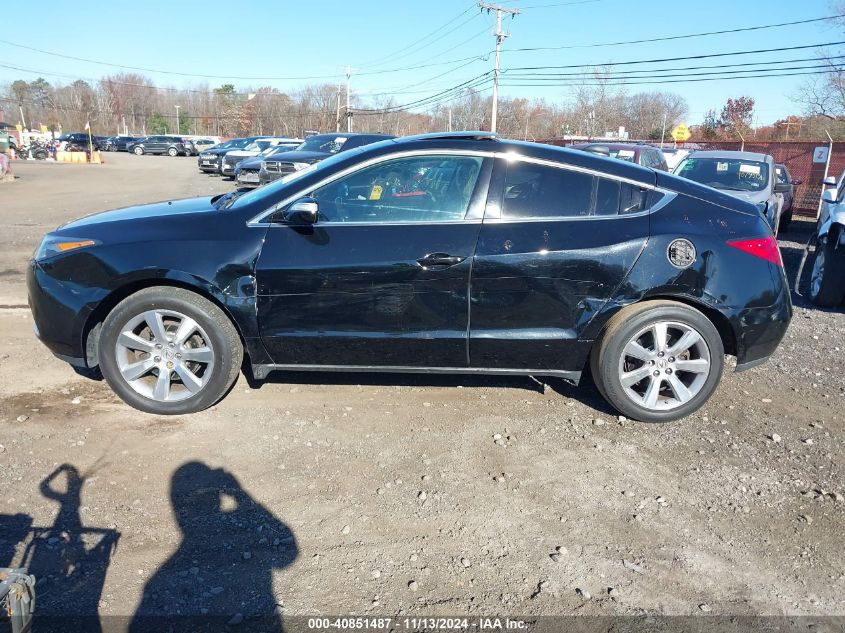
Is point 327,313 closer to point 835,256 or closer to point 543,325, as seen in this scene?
point 543,325

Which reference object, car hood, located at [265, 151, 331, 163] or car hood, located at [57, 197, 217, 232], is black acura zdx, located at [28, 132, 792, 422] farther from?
car hood, located at [265, 151, 331, 163]

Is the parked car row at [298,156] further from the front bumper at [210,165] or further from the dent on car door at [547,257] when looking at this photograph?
the dent on car door at [547,257]

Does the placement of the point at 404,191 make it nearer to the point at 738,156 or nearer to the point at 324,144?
the point at 738,156

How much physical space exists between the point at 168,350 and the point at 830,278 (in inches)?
278

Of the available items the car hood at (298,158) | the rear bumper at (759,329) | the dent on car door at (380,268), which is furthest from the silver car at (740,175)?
the car hood at (298,158)

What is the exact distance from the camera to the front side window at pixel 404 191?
406 cm

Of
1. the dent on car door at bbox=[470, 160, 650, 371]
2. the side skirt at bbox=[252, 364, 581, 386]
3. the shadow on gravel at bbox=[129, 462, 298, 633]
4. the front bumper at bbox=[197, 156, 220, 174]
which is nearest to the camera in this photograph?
the shadow on gravel at bbox=[129, 462, 298, 633]

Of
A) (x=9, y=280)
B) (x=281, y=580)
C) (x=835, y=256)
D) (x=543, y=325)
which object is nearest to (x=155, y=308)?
(x=281, y=580)

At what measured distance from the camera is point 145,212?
14.7 ft

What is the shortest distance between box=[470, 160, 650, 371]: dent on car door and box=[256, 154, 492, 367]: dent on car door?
13cm

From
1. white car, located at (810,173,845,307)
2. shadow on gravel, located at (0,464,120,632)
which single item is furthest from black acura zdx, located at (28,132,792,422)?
white car, located at (810,173,845,307)

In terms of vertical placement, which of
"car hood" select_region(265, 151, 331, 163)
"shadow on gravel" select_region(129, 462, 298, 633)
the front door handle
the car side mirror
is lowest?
"shadow on gravel" select_region(129, 462, 298, 633)

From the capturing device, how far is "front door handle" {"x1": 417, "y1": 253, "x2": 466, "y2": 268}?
3932 millimetres

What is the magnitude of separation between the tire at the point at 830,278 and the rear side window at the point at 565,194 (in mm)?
4458
